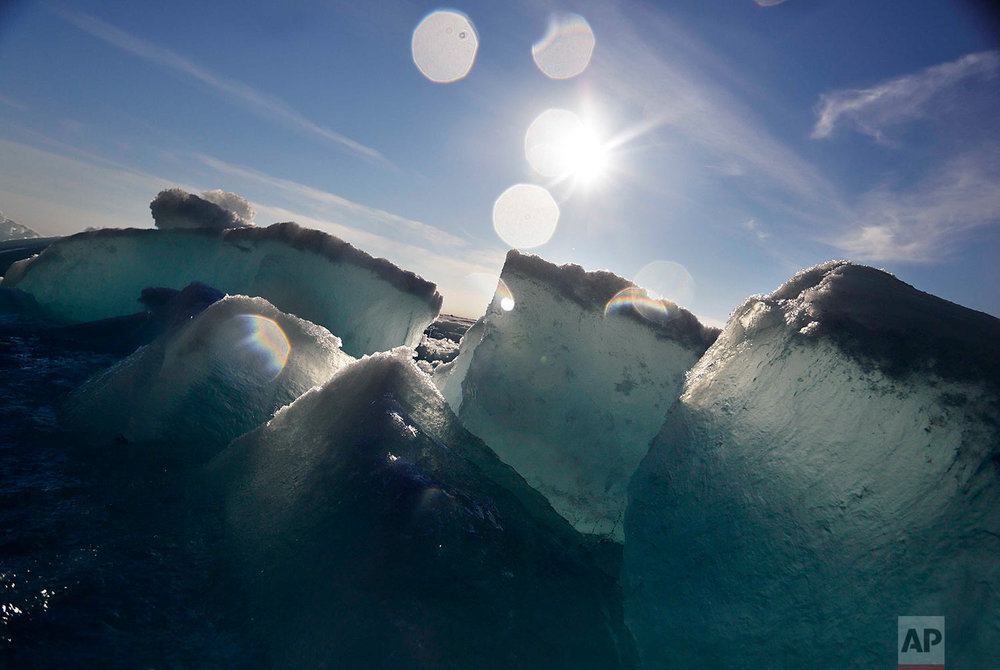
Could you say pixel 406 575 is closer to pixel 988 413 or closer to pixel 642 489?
pixel 642 489

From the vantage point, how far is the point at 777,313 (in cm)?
264

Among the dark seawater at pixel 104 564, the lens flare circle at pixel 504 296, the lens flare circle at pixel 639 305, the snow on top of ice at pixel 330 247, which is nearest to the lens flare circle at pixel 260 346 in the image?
the dark seawater at pixel 104 564

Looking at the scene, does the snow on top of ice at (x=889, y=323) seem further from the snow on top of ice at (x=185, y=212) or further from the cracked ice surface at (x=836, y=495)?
the snow on top of ice at (x=185, y=212)

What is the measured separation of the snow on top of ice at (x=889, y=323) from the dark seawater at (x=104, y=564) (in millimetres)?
2788

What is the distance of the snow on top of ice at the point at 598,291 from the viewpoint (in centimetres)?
424

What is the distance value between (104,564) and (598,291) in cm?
375

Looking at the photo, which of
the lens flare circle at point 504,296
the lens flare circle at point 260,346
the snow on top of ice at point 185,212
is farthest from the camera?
the snow on top of ice at point 185,212

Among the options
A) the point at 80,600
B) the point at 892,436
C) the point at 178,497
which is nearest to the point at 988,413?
the point at 892,436

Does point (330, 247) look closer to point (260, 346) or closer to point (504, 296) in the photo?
point (260, 346)

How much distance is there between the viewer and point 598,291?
4.35 m

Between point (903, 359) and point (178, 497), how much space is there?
3.66m

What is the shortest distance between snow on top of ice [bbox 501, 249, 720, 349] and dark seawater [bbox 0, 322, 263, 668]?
3.15m

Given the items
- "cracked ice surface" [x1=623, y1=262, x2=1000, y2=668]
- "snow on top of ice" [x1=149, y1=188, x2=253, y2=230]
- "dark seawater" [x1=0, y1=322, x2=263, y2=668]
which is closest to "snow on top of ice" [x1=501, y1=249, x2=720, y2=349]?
"cracked ice surface" [x1=623, y1=262, x2=1000, y2=668]

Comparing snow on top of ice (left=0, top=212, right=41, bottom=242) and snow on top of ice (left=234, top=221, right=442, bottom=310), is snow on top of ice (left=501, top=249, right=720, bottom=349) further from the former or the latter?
snow on top of ice (left=0, top=212, right=41, bottom=242)
